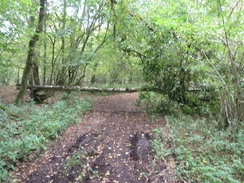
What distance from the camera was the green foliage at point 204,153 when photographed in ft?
8.87

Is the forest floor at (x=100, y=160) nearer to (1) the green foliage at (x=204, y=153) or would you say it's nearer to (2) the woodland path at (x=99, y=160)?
(2) the woodland path at (x=99, y=160)

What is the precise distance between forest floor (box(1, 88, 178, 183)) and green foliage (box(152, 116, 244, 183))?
297 millimetres

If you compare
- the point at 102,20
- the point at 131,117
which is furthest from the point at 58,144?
the point at 102,20

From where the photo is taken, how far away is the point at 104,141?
15.3 feet

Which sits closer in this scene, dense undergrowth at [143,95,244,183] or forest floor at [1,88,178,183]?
dense undergrowth at [143,95,244,183]

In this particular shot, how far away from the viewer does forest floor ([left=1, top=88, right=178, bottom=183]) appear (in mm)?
3033

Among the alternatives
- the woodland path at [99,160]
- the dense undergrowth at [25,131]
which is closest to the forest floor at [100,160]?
the woodland path at [99,160]

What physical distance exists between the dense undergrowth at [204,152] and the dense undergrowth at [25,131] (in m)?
3.27

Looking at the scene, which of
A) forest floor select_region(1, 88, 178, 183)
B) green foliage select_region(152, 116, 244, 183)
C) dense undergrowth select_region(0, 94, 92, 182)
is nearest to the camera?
green foliage select_region(152, 116, 244, 183)

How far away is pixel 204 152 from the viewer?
3.59 meters

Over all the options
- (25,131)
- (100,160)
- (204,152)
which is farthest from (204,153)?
(25,131)

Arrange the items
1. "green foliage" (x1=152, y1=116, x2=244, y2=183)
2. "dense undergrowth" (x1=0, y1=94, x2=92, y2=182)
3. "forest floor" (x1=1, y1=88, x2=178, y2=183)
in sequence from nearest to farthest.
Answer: "green foliage" (x1=152, y1=116, x2=244, y2=183)
"forest floor" (x1=1, y1=88, x2=178, y2=183)
"dense undergrowth" (x1=0, y1=94, x2=92, y2=182)

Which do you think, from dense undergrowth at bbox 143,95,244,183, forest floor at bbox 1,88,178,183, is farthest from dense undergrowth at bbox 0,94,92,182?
dense undergrowth at bbox 143,95,244,183

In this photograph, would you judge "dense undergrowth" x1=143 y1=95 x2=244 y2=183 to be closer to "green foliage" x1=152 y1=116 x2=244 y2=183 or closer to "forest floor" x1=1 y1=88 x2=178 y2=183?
"green foliage" x1=152 y1=116 x2=244 y2=183
